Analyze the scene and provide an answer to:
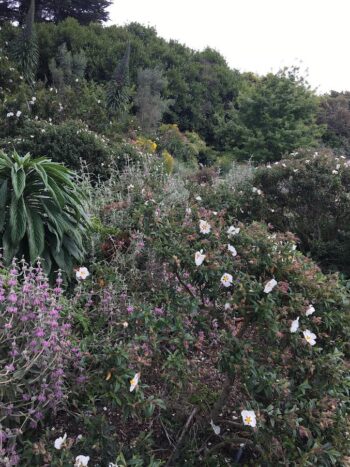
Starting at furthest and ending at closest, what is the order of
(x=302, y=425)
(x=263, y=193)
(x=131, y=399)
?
(x=263, y=193), (x=302, y=425), (x=131, y=399)

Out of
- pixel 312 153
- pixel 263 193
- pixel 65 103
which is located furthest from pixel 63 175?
pixel 65 103

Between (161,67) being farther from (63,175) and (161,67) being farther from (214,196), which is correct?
(63,175)

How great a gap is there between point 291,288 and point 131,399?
2.70 ft

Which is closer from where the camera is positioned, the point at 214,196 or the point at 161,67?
the point at 214,196

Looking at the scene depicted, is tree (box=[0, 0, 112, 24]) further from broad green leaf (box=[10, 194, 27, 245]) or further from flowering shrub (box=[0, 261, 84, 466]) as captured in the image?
flowering shrub (box=[0, 261, 84, 466])

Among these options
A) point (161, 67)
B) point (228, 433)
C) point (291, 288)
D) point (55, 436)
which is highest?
point (161, 67)

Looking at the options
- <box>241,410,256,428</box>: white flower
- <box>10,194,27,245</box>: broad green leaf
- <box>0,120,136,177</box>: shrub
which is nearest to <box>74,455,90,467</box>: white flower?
<box>241,410,256,428</box>: white flower

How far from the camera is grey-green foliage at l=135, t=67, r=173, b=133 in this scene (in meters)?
15.3

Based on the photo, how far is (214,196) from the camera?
5.50 m

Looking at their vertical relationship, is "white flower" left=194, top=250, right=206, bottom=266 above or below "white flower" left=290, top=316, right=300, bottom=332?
above

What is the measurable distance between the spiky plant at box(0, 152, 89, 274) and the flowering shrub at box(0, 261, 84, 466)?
1.02m

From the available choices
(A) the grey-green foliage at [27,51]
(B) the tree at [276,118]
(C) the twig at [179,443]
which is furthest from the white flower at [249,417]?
(B) the tree at [276,118]

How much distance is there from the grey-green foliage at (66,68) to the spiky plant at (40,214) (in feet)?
37.1

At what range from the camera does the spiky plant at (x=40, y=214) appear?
9.52 feet
